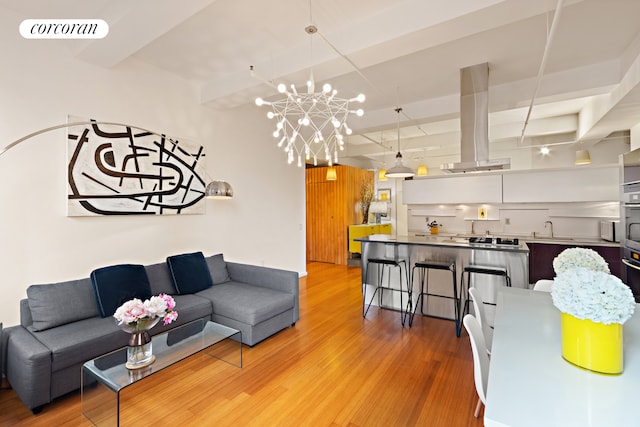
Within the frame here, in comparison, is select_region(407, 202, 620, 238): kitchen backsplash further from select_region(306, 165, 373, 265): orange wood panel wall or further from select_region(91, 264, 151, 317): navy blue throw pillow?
select_region(91, 264, 151, 317): navy blue throw pillow

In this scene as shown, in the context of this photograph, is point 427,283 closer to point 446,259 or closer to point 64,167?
point 446,259

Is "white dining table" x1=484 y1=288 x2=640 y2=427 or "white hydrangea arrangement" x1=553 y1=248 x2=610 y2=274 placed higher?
"white hydrangea arrangement" x1=553 y1=248 x2=610 y2=274

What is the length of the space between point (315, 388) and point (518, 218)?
5.37 metres

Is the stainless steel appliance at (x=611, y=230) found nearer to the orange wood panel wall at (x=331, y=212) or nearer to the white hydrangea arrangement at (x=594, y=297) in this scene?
the orange wood panel wall at (x=331, y=212)

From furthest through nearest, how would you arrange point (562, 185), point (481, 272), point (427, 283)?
point (562, 185), point (427, 283), point (481, 272)

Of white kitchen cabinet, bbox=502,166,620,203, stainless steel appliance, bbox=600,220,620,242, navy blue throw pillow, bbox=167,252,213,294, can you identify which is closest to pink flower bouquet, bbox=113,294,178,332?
navy blue throw pillow, bbox=167,252,213,294

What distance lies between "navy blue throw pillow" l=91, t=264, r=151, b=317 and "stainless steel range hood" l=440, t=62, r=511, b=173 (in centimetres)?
382

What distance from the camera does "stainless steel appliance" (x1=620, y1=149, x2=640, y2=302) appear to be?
341 cm

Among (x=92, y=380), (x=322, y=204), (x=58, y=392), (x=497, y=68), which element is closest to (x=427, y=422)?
(x=92, y=380)

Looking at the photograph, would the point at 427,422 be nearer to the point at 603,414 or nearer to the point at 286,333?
the point at 603,414

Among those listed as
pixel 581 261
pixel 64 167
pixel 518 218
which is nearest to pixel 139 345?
pixel 64 167

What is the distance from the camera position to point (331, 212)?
7766 mm

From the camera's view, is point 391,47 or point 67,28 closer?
point 67,28

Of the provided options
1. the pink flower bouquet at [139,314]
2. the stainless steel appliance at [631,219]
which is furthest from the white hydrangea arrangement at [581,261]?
the pink flower bouquet at [139,314]
